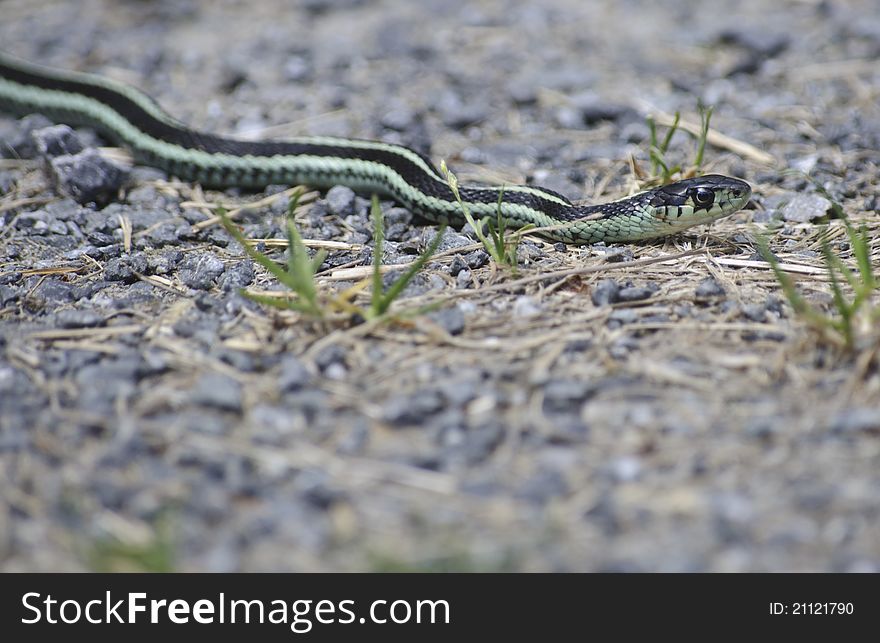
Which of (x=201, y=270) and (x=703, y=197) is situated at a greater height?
(x=703, y=197)

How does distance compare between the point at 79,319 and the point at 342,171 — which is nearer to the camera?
the point at 79,319

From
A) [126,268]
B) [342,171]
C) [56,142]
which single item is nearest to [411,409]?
[126,268]

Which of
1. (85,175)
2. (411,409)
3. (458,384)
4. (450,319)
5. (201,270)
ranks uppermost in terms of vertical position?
(85,175)

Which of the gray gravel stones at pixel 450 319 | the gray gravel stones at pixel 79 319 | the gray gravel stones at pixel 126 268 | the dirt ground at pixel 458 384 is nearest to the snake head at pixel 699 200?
the dirt ground at pixel 458 384

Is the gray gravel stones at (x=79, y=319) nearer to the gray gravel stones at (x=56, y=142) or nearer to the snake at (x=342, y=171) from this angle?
the snake at (x=342, y=171)

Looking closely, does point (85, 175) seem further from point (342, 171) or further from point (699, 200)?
point (699, 200)

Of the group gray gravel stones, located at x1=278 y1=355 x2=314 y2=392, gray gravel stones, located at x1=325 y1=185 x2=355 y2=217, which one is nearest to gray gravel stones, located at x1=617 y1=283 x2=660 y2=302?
gray gravel stones, located at x1=278 y1=355 x2=314 y2=392

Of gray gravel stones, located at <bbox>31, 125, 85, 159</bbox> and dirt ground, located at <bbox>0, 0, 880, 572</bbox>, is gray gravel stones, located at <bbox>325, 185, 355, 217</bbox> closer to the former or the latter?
dirt ground, located at <bbox>0, 0, 880, 572</bbox>

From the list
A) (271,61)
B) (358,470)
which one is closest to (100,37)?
(271,61)
